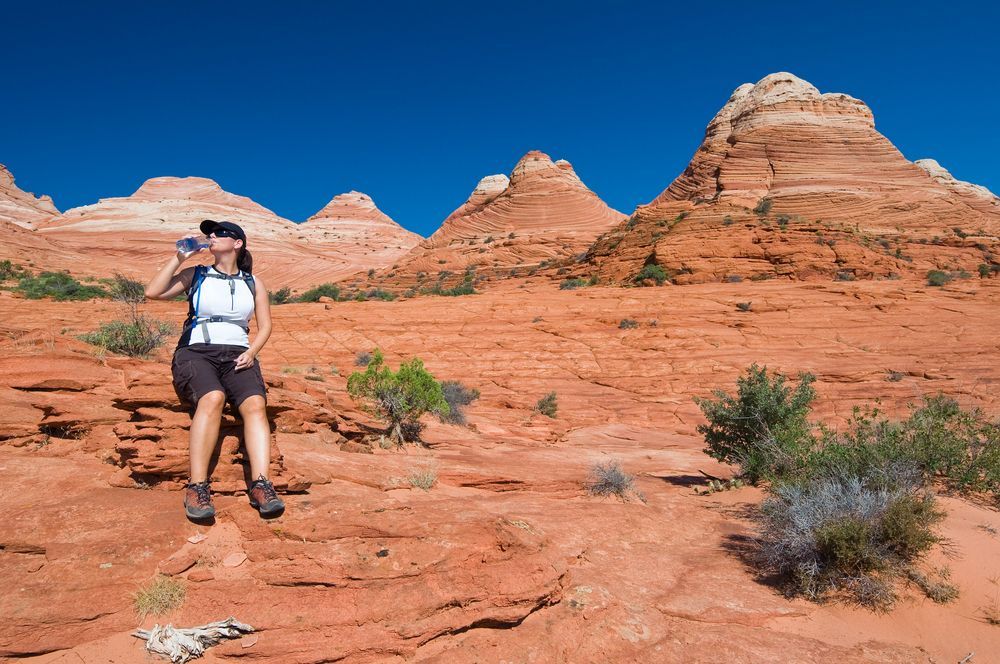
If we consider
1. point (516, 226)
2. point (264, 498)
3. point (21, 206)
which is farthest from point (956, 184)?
point (21, 206)

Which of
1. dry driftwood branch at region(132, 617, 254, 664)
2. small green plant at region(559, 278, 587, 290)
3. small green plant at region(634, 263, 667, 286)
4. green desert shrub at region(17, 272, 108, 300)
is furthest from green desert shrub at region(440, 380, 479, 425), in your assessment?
green desert shrub at region(17, 272, 108, 300)

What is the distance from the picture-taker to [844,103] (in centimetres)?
4191

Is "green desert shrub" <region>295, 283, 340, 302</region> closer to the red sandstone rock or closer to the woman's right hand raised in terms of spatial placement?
the red sandstone rock

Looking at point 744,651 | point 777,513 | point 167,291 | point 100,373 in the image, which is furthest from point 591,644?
point 100,373

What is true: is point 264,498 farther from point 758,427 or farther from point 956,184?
point 956,184

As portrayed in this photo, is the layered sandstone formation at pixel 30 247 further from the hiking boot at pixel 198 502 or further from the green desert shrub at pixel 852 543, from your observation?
the green desert shrub at pixel 852 543

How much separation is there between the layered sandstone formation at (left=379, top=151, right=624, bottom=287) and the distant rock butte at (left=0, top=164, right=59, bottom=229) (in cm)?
4177

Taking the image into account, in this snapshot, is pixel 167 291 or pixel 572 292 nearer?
pixel 167 291

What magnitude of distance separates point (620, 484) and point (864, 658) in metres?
3.34

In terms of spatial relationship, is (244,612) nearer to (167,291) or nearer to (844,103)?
(167,291)

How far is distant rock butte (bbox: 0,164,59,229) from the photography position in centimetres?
5766

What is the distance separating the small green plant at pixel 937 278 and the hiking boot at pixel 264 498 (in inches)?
1084

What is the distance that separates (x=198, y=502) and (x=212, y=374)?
0.78 meters

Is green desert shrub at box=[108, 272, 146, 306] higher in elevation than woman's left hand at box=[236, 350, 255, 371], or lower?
higher
